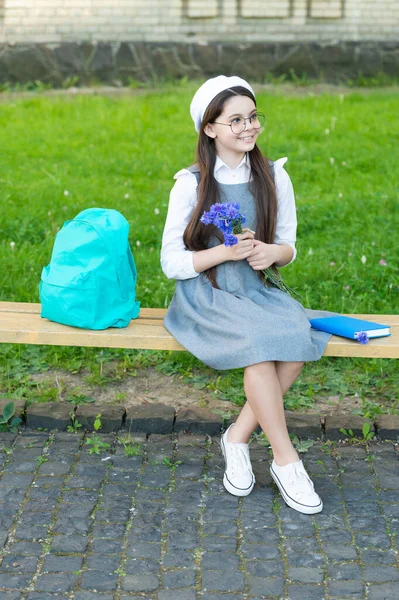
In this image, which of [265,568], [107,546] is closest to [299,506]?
[265,568]

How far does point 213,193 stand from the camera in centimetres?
382

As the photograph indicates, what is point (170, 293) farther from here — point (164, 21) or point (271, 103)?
point (164, 21)

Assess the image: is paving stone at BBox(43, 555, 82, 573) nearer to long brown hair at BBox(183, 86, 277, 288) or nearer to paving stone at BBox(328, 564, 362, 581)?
paving stone at BBox(328, 564, 362, 581)

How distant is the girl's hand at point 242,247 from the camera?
3.69m

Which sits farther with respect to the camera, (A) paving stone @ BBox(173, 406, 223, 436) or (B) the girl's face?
(A) paving stone @ BBox(173, 406, 223, 436)

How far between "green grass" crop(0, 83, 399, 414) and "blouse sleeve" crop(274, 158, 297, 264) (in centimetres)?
82

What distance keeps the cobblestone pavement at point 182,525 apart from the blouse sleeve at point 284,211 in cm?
89

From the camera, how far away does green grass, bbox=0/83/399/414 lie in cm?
466

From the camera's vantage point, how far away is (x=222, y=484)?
375 centimetres

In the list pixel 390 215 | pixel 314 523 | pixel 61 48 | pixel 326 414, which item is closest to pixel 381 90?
pixel 61 48

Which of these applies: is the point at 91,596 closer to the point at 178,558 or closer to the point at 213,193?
the point at 178,558

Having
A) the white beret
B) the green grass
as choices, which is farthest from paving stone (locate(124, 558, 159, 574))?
the white beret

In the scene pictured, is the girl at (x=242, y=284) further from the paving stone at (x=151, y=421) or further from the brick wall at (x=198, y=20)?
the brick wall at (x=198, y=20)

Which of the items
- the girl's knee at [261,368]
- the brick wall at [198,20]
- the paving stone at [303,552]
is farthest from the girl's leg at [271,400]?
the brick wall at [198,20]
